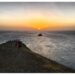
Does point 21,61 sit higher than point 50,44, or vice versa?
point 50,44

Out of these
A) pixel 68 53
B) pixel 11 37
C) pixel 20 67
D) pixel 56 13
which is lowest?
pixel 20 67

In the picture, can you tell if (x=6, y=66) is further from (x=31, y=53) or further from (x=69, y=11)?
(x=69, y=11)

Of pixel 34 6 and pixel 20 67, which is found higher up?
pixel 34 6

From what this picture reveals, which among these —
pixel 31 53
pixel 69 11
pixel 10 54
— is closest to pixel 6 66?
pixel 10 54
